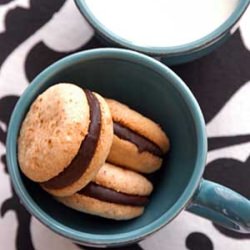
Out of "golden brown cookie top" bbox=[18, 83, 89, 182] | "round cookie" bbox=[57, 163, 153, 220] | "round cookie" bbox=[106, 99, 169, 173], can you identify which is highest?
"golden brown cookie top" bbox=[18, 83, 89, 182]

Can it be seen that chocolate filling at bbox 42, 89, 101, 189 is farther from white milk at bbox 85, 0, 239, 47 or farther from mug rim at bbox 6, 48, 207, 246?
white milk at bbox 85, 0, 239, 47

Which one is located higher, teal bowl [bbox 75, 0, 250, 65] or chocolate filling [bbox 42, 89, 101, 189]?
teal bowl [bbox 75, 0, 250, 65]

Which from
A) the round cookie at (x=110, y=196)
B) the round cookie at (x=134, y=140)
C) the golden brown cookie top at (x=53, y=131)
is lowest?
the round cookie at (x=110, y=196)

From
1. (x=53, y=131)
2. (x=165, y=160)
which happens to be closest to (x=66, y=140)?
(x=53, y=131)

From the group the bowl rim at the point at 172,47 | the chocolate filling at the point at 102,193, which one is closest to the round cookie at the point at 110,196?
the chocolate filling at the point at 102,193

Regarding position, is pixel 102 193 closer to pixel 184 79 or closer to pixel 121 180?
pixel 121 180

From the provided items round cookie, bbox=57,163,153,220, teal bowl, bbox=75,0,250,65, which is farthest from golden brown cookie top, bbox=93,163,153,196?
teal bowl, bbox=75,0,250,65

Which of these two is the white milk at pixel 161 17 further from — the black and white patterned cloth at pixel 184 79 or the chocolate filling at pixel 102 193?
the chocolate filling at pixel 102 193
